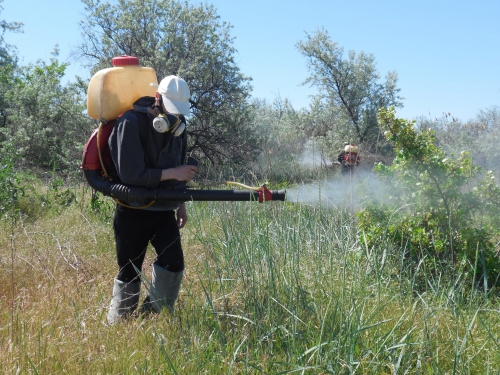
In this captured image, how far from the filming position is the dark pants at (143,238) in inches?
124

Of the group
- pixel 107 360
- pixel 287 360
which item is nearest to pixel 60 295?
pixel 107 360

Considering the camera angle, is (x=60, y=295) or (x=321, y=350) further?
(x=60, y=295)

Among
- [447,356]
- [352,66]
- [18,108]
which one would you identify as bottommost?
[447,356]

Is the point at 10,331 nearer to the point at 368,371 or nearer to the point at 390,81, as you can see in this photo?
the point at 368,371

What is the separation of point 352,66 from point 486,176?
15.6 metres

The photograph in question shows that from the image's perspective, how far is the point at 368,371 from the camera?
8.04 ft

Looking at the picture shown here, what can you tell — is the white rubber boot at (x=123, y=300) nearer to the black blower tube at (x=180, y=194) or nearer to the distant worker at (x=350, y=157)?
the black blower tube at (x=180, y=194)

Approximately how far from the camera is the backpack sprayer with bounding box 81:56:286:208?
3.05 m

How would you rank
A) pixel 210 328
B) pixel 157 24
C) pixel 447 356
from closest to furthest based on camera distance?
pixel 447 356 → pixel 210 328 → pixel 157 24

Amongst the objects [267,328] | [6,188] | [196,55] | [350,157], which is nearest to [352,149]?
[350,157]

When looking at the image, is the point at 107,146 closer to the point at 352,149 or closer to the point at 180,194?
the point at 180,194

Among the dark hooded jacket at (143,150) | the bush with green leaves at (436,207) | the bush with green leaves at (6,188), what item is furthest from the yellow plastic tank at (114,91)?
the bush with green leaves at (6,188)

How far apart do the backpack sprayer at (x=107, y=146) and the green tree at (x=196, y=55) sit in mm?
9712

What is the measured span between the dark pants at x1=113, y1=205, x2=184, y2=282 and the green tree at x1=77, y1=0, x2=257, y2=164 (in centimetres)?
986
